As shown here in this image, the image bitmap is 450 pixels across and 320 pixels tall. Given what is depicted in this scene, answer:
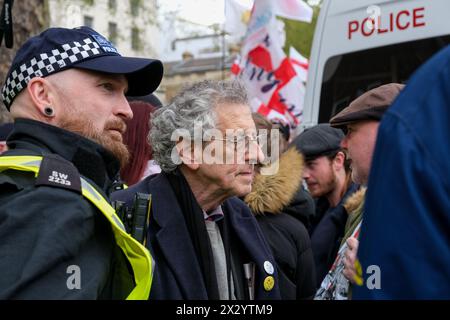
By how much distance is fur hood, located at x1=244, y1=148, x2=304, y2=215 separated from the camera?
3.14 meters

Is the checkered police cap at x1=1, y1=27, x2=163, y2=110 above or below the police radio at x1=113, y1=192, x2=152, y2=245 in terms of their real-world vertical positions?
above

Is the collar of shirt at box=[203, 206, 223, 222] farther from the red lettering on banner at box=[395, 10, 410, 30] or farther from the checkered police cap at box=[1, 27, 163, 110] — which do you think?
the red lettering on banner at box=[395, 10, 410, 30]

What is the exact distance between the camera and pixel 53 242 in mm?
1600

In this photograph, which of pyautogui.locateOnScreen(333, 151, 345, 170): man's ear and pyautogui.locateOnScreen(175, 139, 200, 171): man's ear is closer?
pyautogui.locateOnScreen(175, 139, 200, 171): man's ear

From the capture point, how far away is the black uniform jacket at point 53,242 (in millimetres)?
1582

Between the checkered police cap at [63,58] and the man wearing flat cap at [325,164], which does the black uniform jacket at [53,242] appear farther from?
the man wearing flat cap at [325,164]

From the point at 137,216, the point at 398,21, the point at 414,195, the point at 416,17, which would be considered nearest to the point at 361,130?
the point at 137,216

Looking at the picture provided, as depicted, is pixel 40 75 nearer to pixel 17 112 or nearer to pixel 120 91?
pixel 17 112

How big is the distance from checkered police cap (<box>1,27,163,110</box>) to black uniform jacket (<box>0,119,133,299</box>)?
1.18 feet

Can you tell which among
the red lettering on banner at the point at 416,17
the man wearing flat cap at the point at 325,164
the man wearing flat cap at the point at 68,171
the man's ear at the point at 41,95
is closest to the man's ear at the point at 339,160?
the man wearing flat cap at the point at 325,164

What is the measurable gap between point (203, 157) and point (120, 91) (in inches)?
24.6

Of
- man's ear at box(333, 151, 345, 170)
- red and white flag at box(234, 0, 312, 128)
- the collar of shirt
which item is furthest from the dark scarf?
red and white flag at box(234, 0, 312, 128)
